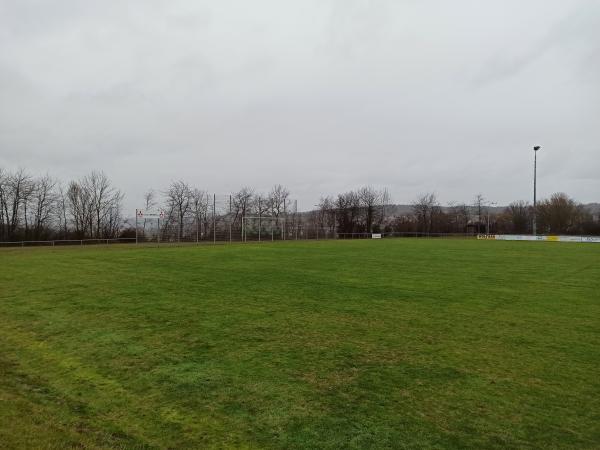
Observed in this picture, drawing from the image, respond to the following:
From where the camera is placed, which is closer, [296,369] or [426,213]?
[296,369]

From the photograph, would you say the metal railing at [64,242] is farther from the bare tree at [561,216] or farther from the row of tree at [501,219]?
the bare tree at [561,216]

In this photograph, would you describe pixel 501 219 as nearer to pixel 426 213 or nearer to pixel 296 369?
pixel 426 213

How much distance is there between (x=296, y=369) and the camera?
4.65 m

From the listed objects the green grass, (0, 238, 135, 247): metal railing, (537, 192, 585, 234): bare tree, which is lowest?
the green grass

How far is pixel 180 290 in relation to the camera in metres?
9.80

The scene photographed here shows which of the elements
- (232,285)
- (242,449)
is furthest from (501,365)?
(232,285)

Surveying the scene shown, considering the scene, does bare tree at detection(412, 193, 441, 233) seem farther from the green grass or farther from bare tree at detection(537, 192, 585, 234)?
the green grass

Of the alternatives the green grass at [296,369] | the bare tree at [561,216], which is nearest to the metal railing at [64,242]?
the green grass at [296,369]

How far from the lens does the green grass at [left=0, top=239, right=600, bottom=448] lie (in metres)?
3.27

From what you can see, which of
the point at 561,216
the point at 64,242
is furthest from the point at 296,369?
the point at 561,216

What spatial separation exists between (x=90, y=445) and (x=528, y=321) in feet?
22.8

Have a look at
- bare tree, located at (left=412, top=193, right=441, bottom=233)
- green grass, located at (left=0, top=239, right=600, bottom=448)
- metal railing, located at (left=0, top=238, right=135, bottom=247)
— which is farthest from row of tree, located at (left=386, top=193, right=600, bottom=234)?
green grass, located at (left=0, top=239, right=600, bottom=448)

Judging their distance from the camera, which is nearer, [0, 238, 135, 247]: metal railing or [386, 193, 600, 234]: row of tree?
[0, 238, 135, 247]: metal railing

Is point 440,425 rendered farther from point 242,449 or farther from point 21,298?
point 21,298
